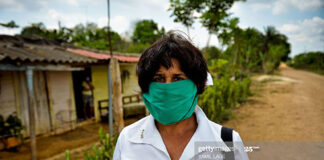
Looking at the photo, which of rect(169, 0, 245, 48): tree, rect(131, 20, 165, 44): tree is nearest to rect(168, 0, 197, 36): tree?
rect(169, 0, 245, 48): tree

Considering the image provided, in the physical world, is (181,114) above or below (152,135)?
above

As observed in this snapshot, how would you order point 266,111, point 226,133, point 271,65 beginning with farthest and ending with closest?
1. point 271,65
2. point 266,111
3. point 226,133

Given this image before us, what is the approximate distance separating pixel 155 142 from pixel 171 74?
0.42m

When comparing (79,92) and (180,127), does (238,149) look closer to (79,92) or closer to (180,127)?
(180,127)

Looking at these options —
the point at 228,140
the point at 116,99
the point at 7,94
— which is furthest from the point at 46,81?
the point at 228,140

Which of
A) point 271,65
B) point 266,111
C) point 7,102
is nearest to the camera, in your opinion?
point 7,102

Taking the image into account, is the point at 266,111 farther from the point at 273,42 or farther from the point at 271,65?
the point at 273,42

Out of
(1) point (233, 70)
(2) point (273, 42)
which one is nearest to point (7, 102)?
(1) point (233, 70)

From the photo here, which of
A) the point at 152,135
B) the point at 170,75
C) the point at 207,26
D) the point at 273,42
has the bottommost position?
the point at 152,135

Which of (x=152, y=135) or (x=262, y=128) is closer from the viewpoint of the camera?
(x=152, y=135)

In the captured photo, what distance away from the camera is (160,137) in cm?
117

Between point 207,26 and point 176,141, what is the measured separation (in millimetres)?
7103

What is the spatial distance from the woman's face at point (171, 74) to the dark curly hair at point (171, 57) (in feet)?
0.06

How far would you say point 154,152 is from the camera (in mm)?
1111
